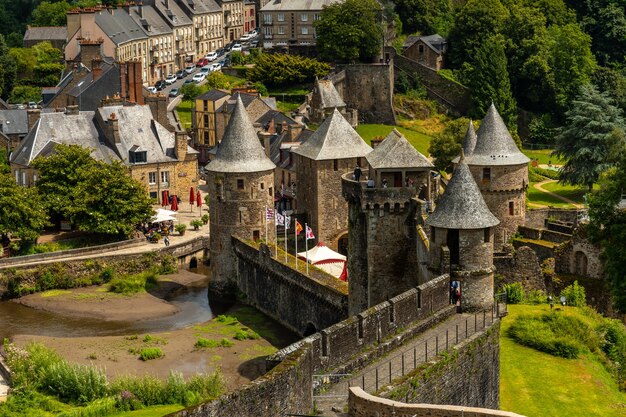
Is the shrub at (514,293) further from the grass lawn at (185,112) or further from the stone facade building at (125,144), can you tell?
the grass lawn at (185,112)

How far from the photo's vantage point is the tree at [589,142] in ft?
290

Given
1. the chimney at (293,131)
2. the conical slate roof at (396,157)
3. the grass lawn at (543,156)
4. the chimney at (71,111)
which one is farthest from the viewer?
the grass lawn at (543,156)

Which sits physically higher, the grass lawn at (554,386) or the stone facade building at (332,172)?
the stone facade building at (332,172)


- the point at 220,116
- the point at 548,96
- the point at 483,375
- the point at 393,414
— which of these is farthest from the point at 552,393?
the point at 548,96

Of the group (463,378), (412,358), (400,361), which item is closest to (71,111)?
(463,378)

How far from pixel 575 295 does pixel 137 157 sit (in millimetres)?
38751

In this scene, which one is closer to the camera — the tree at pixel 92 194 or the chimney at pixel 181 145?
the tree at pixel 92 194

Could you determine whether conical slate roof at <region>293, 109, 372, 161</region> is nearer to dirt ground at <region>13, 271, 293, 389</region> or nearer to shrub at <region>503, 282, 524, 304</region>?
dirt ground at <region>13, 271, 293, 389</region>

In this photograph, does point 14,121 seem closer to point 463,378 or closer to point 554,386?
point 554,386

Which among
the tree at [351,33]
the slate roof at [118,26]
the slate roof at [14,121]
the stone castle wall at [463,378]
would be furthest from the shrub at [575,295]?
the slate roof at [118,26]

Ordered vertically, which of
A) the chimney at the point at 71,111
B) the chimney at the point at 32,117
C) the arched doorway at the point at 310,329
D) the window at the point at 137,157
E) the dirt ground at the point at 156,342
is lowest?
the dirt ground at the point at 156,342

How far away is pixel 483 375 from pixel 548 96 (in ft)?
245

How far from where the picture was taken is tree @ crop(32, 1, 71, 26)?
479 ft

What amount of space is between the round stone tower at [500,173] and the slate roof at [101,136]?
29.0m
